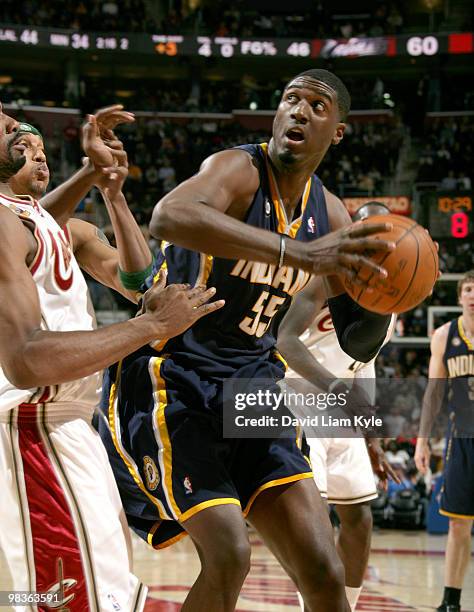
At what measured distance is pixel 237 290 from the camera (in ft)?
11.2

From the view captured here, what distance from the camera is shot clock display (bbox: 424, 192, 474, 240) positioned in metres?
16.8

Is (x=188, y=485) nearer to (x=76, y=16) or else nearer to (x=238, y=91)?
(x=76, y=16)

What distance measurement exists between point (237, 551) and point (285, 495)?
0.32 m

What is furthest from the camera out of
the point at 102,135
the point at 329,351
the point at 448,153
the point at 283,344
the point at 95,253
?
the point at 448,153

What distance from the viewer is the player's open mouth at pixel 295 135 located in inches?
134

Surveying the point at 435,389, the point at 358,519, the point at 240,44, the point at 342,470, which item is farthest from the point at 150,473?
the point at 240,44

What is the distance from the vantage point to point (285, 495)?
10.9 ft

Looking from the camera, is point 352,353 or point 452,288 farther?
point 452,288

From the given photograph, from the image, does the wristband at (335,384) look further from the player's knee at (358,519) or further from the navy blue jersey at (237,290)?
the player's knee at (358,519)

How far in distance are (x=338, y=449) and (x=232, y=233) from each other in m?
2.73

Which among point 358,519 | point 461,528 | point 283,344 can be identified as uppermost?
point 283,344

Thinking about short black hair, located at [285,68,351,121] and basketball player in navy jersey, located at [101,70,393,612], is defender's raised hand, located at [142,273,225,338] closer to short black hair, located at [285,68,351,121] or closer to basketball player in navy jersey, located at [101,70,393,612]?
basketball player in navy jersey, located at [101,70,393,612]

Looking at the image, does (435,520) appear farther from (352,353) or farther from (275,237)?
(275,237)

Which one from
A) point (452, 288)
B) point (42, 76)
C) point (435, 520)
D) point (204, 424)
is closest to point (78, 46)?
point (42, 76)
